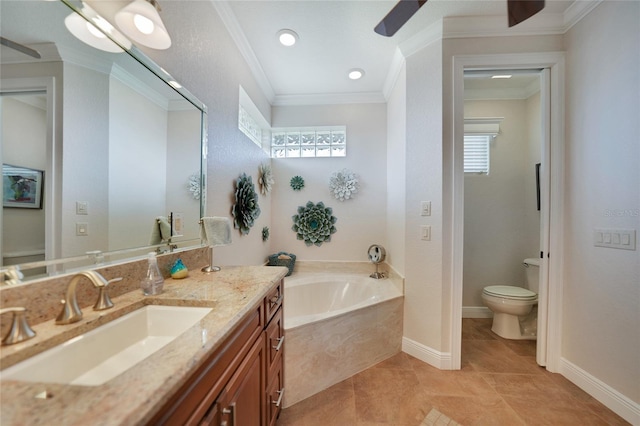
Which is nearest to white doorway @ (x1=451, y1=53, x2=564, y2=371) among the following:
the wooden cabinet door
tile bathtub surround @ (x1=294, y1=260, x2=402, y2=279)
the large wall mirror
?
tile bathtub surround @ (x1=294, y1=260, x2=402, y2=279)

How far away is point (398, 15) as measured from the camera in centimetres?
109

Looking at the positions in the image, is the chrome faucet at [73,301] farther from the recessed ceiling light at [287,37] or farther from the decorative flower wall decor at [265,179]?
the recessed ceiling light at [287,37]

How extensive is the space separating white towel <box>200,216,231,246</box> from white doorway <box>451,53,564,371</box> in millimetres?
1598

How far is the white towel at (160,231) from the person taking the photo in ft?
3.57

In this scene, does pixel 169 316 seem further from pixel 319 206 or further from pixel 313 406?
pixel 319 206

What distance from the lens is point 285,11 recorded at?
5.31 feet

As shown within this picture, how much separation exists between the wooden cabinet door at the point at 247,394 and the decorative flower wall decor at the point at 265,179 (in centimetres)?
170

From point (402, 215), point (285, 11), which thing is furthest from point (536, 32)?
point (285, 11)

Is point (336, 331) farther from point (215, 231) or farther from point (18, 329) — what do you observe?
point (18, 329)

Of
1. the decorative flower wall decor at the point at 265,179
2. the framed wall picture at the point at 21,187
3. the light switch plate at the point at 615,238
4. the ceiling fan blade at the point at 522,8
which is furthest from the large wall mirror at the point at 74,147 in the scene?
the light switch plate at the point at 615,238

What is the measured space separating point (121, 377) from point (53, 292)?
47cm

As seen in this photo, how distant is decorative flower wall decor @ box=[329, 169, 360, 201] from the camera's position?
2.75 meters

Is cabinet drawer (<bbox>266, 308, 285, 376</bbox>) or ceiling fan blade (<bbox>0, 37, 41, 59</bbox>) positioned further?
cabinet drawer (<bbox>266, 308, 285, 376</bbox>)

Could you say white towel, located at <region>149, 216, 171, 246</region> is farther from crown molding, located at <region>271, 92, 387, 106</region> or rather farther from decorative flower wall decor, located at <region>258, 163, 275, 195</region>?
crown molding, located at <region>271, 92, 387, 106</region>
